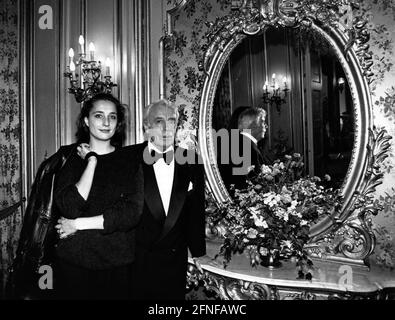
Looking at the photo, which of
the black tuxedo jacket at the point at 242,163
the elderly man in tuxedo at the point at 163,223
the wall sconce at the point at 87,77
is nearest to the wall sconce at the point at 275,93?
the black tuxedo jacket at the point at 242,163

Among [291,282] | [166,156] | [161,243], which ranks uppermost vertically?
[166,156]

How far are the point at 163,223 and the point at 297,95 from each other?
3.90ft

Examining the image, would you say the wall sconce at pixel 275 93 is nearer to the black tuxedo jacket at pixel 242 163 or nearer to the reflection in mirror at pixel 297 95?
the reflection in mirror at pixel 297 95

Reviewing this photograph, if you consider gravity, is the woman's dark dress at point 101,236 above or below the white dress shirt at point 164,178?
below

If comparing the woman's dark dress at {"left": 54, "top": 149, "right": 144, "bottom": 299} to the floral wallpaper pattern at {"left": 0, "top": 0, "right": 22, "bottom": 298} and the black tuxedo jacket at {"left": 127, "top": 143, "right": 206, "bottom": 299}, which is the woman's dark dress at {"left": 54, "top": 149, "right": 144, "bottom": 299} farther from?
the floral wallpaper pattern at {"left": 0, "top": 0, "right": 22, "bottom": 298}

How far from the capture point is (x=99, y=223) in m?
2.05

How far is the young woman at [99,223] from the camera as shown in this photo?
2.06 m

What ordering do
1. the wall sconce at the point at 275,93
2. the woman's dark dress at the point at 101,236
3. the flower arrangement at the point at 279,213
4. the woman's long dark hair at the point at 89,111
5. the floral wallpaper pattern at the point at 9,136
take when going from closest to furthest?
1. the woman's dark dress at the point at 101,236
2. the flower arrangement at the point at 279,213
3. the woman's long dark hair at the point at 89,111
4. the wall sconce at the point at 275,93
5. the floral wallpaper pattern at the point at 9,136

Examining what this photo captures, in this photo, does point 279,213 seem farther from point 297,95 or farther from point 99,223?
point 99,223

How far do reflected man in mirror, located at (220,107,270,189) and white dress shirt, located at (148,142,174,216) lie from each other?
616 mm

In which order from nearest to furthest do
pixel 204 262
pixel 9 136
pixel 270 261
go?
pixel 270 261 → pixel 204 262 → pixel 9 136

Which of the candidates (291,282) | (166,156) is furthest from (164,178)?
(291,282)
